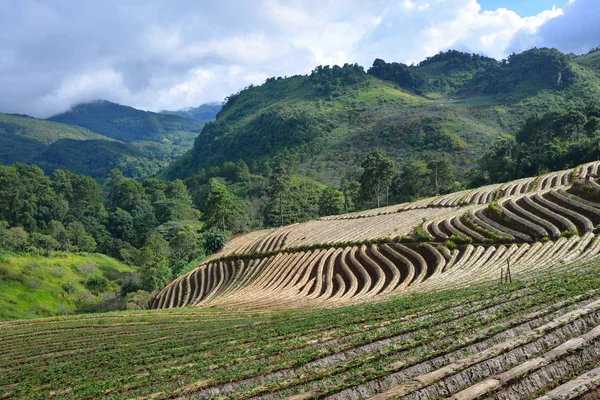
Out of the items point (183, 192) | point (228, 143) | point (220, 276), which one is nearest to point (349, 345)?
point (220, 276)

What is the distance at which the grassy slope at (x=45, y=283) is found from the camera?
155ft

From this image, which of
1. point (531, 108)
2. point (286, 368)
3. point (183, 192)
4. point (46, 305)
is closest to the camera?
point (286, 368)

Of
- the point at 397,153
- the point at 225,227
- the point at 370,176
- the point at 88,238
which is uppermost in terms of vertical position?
the point at 397,153

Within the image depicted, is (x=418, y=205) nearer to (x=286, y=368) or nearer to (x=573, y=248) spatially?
(x=573, y=248)

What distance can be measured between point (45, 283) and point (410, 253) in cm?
4714

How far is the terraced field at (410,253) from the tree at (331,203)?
89.1 feet

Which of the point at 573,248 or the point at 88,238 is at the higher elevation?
the point at 573,248

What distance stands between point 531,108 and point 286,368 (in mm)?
136194

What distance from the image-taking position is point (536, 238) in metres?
27.1

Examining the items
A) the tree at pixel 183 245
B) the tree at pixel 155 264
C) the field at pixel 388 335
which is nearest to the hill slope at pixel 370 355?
the field at pixel 388 335

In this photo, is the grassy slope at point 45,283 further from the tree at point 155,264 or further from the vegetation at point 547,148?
the vegetation at point 547,148

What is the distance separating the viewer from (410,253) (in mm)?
31156

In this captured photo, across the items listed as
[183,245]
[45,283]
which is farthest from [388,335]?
[183,245]

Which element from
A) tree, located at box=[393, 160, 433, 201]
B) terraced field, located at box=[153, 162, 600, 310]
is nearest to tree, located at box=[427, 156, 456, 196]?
tree, located at box=[393, 160, 433, 201]
